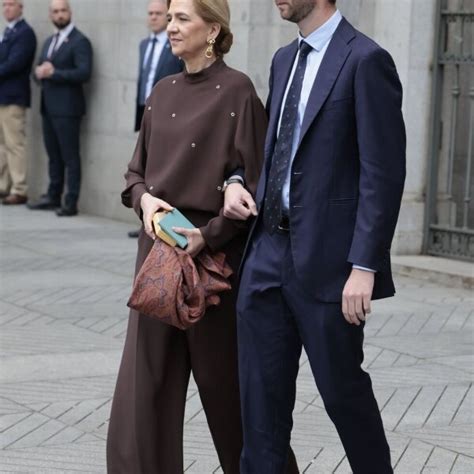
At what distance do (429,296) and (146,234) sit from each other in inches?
201

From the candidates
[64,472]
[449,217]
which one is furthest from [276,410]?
[449,217]

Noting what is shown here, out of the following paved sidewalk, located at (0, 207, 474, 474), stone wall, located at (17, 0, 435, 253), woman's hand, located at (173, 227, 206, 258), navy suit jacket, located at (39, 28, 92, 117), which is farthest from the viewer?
navy suit jacket, located at (39, 28, 92, 117)

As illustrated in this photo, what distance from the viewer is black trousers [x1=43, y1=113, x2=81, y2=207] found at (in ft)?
46.3

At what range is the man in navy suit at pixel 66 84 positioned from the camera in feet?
45.7

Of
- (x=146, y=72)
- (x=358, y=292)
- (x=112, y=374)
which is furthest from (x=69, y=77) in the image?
(x=358, y=292)

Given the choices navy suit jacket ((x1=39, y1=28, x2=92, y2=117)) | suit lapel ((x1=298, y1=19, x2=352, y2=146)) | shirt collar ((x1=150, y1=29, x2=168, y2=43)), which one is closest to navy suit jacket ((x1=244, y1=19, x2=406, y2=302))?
suit lapel ((x1=298, y1=19, x2=352, y2=146))

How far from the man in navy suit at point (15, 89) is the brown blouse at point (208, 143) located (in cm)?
1025

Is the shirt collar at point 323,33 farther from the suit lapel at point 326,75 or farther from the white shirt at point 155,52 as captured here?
the white shirt at point 155,52

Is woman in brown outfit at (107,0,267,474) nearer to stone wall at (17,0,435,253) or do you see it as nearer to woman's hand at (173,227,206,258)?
woman's hand at (173,227,206,258)

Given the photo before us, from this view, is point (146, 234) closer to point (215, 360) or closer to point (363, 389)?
point (215, 360)

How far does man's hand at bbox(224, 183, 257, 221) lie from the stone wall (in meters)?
6.42

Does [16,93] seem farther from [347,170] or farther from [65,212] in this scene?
[347,170]

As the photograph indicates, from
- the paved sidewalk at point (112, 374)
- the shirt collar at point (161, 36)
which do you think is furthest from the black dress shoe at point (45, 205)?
the paved sidewalk at point (112, 374)

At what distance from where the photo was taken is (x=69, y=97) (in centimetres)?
1405
